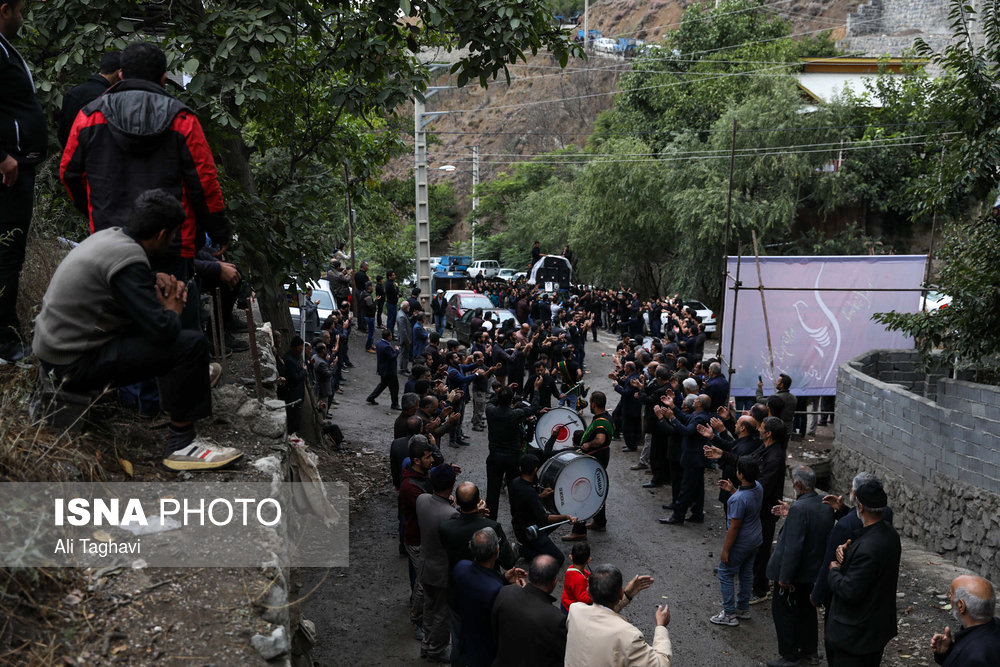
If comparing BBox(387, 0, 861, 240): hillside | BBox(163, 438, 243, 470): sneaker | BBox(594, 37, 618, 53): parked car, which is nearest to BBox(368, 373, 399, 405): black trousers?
BBox(163, 438, 243, 470): sneaker

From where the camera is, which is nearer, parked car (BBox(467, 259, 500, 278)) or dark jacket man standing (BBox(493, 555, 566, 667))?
dark jacket man standing (BBox(493, 555, 566, 667))

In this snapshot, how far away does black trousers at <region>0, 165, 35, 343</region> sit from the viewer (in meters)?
5.24

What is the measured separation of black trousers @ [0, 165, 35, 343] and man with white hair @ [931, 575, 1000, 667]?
605cm

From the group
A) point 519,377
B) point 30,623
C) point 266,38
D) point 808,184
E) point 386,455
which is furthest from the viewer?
point 808,184

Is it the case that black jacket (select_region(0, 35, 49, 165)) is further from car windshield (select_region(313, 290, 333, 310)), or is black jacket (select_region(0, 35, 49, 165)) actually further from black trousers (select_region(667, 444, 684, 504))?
car windshield (select_region(313, 290, 333, 310))

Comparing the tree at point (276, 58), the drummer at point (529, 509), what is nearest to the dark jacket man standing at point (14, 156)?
the tree at point (276, 58)

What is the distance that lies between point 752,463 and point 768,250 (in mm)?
24233

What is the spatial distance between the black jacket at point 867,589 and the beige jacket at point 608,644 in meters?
1.91

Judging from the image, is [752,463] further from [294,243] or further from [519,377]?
[519,377]

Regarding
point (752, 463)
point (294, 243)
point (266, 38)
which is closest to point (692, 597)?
point (752, 463)

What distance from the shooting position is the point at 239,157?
1036 centimetres

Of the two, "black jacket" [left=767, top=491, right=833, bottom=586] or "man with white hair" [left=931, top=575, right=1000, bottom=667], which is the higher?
"man with white hair" [left=931, top=575, right=1000, bottom=667]

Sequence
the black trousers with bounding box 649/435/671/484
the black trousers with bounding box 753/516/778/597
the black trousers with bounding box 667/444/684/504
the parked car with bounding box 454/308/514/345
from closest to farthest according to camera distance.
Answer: the black trousers with bounding box 753/516/778/597 → the black trousers with bounding box 667/444/684/504 → the black trousers with bounding box 649/435/671/484 → the parked car with bounding box 454/308/514/345

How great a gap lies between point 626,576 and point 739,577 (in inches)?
54.6
